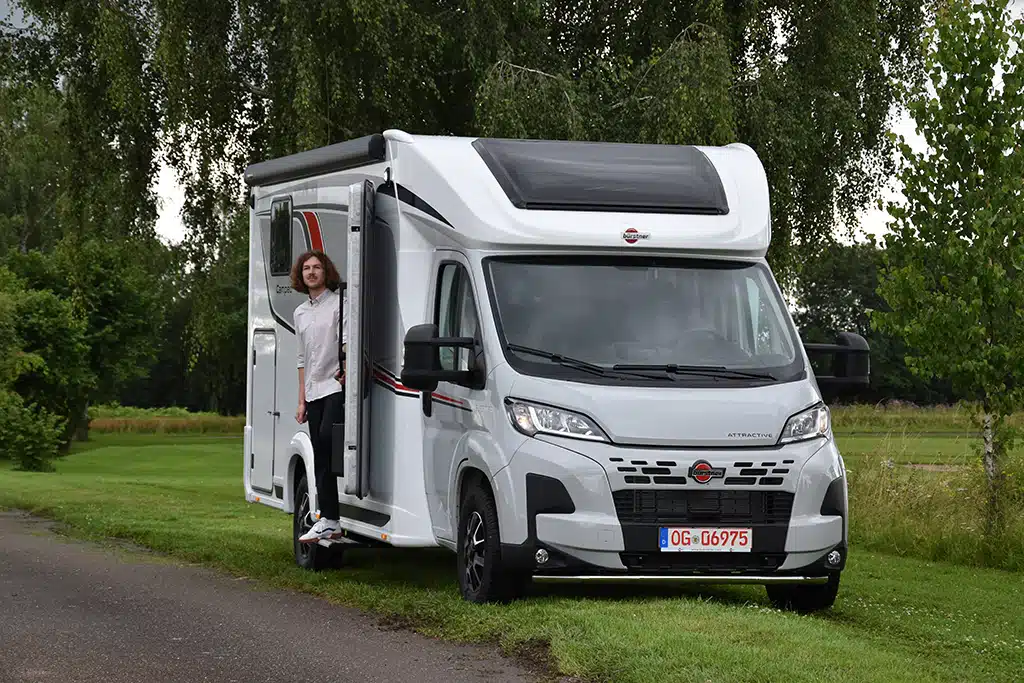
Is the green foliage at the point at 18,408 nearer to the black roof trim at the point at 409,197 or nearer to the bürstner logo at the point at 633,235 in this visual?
the black roof trim at the point at 409,197

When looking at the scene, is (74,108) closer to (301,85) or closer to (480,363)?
(301,85)

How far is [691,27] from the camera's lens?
804 inches

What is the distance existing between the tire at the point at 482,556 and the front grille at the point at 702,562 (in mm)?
675

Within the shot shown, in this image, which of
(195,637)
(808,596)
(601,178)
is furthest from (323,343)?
(808,596)

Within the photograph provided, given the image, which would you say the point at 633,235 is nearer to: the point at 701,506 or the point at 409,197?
the point at 409,197

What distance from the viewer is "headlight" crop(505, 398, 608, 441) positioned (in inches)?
386

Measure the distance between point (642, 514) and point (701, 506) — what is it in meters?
0.35

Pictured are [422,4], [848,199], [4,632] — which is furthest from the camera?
[848,199]

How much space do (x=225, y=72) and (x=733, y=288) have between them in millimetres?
12130

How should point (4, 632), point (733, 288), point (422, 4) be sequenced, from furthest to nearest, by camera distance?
1. point (422, 4)
2. point (733, 288)
3. point (4, 632)

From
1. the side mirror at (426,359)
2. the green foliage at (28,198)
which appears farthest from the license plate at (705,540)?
the green foliage at (28,198)

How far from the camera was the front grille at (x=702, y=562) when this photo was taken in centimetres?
985

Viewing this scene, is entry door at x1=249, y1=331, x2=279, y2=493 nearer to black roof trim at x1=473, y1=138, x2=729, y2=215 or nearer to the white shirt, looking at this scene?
the white shirt

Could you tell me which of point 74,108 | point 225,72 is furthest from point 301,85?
point 74,108
